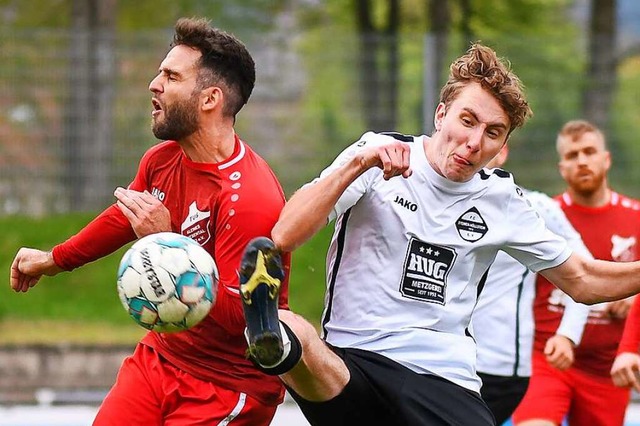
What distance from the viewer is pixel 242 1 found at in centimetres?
1969

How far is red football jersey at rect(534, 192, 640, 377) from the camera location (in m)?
8.26

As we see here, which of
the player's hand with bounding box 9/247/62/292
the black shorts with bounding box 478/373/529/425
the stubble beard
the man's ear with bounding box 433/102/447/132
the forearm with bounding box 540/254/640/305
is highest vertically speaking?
the man's ear with bounding box 433/102/447/132

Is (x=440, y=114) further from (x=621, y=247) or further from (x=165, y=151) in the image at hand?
(x=621, y=247)

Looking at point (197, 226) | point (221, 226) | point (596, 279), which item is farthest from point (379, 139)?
point (596, 279)

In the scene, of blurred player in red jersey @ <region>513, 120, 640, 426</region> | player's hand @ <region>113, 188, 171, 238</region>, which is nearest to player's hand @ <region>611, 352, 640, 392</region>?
blurred player in red jersey @ <region>513, 120, 640, 426</region>

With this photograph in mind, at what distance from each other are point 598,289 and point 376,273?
3.32ft

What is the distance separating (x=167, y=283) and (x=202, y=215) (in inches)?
22.3

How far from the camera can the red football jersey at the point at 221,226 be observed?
17.9 feet

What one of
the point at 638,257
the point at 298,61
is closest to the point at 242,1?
the point at 298,61

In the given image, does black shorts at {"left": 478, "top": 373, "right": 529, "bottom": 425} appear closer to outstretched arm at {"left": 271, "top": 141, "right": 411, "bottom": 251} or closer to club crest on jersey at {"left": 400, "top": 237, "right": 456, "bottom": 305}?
club crest on jersey at {"left": 400, "top": 237, "right": 456, "bottom": 305}

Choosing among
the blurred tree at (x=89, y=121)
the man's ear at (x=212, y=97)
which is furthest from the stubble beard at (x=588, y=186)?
the blurred tree at (x=89, y=121)

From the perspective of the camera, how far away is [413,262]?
18.3ft

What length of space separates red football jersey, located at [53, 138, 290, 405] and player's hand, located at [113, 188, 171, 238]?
192 millimetres

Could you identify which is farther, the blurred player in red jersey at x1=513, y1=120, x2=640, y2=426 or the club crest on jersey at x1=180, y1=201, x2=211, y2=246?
the blurred player in red jersey at x1=513, y1=120, x2=640, y2=426
